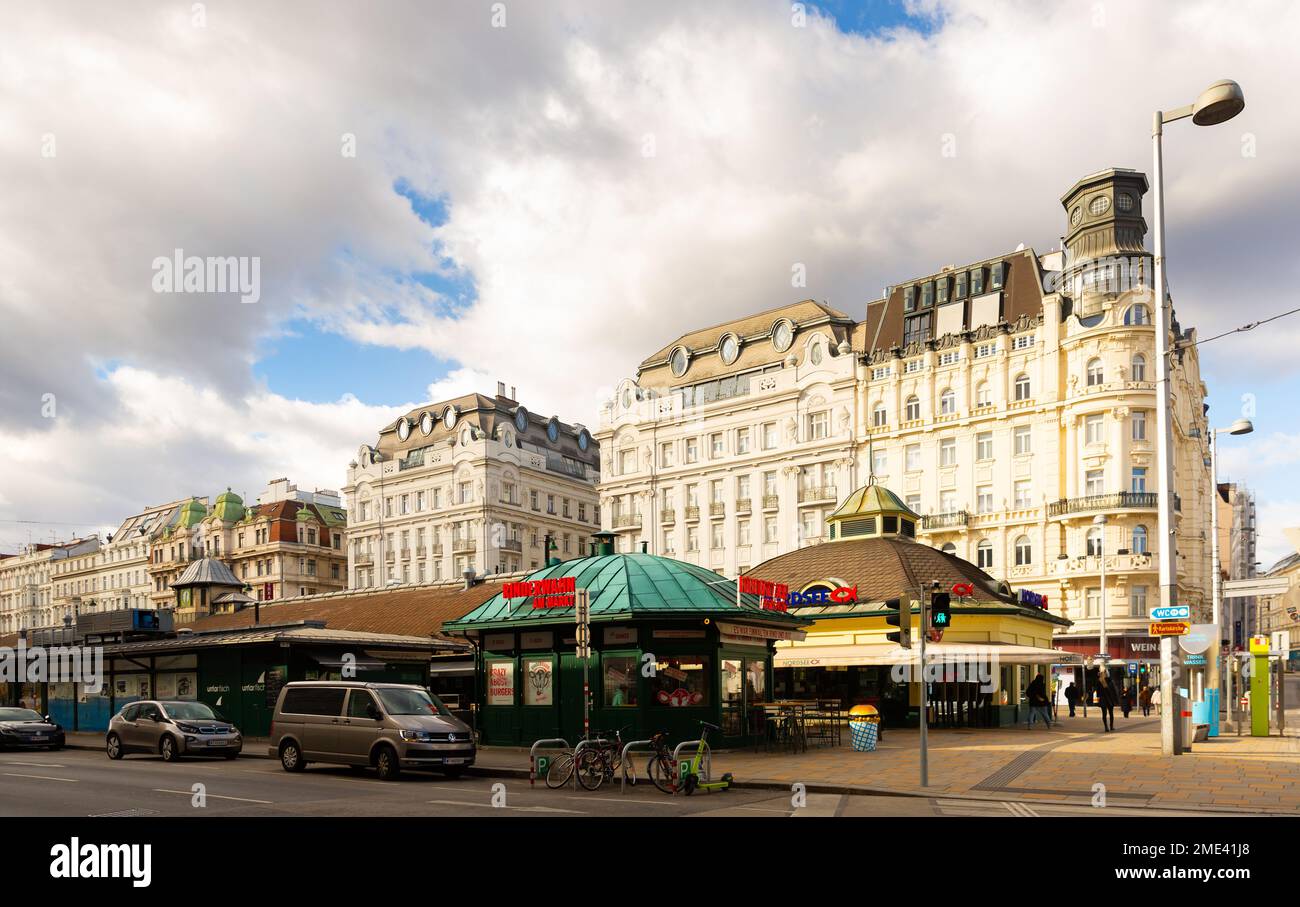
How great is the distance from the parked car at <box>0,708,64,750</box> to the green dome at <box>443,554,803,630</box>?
11.8m

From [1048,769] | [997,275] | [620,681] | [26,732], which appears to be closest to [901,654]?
[620,681]

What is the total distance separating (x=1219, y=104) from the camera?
2033 cm

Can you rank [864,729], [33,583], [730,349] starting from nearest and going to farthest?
[864,729] → [730,349] → [33,583]

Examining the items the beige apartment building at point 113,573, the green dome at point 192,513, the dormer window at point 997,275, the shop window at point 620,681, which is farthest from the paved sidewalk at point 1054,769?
the beige apartment building at point 113,573

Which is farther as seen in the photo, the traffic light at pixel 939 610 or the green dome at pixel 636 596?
the green dome at pixel 636 596

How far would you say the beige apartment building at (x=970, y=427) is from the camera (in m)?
62.5

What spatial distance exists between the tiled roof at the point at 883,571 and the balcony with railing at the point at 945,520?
80.3 ft

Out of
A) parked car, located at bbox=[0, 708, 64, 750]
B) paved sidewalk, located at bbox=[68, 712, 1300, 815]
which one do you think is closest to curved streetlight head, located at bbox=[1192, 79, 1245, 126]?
paved sidewalk, located at bbox=[68, 712, 1300, 815]

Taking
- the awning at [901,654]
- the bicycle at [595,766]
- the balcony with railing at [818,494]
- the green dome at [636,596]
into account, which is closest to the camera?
the bicycle at [595,766]

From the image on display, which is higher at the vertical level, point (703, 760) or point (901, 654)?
point (901, 654)

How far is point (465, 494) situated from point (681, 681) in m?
66.2

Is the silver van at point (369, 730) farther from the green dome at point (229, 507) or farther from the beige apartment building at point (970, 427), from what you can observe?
the green dome at point (229, 507)

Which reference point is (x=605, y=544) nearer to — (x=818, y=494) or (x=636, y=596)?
(x=636, y=596)
